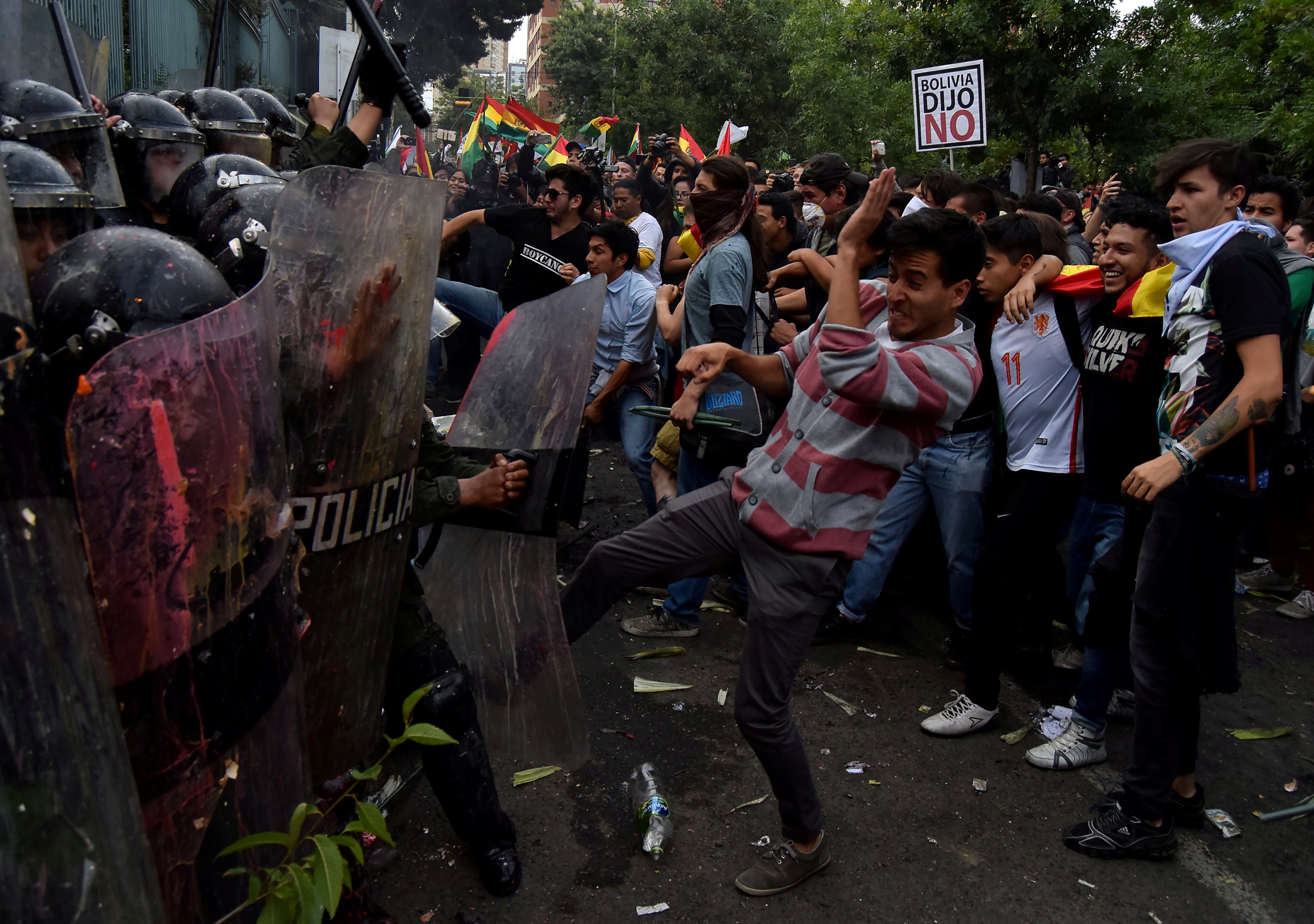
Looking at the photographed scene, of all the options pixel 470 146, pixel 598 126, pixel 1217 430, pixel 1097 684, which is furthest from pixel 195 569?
pixel 598 126

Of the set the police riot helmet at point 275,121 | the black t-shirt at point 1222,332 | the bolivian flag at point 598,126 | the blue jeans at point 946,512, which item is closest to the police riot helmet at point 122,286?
the black t-shirt at point 1222,332

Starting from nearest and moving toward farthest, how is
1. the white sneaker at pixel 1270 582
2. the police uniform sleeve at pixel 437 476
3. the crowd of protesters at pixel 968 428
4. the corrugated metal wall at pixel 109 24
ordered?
the police uniform sleeve at pixel 437 476 → the crowd of protesters at pixel 968 428 → the white sneaker at pixel 1270 582 → the corrugated metal wall at pixel 109 24

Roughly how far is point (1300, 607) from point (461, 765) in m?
5.08

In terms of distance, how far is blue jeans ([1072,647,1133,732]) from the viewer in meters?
3.69

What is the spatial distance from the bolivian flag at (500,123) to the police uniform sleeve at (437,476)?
1629cm

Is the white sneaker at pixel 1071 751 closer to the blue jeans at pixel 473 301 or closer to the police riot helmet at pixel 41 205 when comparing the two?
the police riot helmet at pixel 41 205

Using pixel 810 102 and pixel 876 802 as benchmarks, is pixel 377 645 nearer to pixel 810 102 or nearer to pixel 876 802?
pixel 876 802

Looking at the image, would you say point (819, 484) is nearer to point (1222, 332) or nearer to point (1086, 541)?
point (1222, 332)

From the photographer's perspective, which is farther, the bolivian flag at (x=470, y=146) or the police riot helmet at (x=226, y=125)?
the bolivian flag at (x=470, y=146)

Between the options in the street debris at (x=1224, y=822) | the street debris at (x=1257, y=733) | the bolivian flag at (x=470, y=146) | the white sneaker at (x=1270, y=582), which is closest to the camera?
the street debris at (x=1224, y=822)

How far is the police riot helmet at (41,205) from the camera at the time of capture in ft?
7.05

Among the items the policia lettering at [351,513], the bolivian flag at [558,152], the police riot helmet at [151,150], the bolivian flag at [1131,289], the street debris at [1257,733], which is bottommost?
the street debris at [1257,733]

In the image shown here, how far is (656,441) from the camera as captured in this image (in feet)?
17.0

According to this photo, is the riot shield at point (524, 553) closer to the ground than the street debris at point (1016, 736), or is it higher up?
higher up
